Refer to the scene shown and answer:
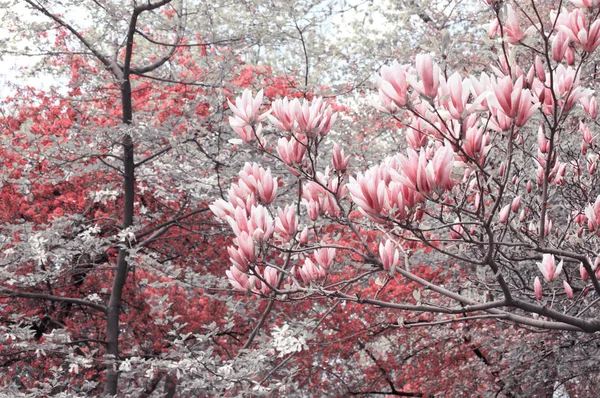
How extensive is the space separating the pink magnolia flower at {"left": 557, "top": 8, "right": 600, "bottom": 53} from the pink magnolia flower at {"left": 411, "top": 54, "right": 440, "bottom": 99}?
1.59 feet

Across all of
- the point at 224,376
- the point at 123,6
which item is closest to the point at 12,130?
the point at 123,6

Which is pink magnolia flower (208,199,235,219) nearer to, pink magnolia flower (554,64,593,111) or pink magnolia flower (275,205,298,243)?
pink magnolia flower (275,205,298,243)

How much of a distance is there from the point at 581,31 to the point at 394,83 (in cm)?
59

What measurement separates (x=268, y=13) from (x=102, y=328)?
15.5 feet

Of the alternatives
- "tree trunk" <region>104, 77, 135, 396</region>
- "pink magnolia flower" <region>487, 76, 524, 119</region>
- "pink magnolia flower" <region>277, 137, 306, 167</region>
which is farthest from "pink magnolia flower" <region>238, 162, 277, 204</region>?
"tree trunk" <region>104, 77, 135, 396</region>

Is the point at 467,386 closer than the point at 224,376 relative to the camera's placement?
No

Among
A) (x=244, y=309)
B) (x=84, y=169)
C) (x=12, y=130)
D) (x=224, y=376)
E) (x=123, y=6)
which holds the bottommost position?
(x=224, y=376)

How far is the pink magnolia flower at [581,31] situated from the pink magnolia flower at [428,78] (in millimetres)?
485

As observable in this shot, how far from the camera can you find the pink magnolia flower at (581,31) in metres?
1.61

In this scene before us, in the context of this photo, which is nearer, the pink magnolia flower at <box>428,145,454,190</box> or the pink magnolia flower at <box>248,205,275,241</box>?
the pink magnolia flower at <box>428,145,454,190</box>

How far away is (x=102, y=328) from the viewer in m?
7.25

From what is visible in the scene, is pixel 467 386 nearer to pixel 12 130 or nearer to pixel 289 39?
pixel 289 39

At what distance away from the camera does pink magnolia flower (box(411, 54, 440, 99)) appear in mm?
1482

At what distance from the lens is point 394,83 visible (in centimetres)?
158
